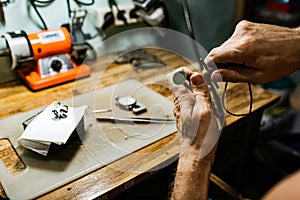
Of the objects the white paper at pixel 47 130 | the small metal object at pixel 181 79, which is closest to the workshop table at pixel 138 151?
the white paper at pixel 47 130

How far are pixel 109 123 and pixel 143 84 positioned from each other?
0.28 metres

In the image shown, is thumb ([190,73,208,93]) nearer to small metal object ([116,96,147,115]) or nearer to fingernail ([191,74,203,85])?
fingernail ([191,74,203,85])

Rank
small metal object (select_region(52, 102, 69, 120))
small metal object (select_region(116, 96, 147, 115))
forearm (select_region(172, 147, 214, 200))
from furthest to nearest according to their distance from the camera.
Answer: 1. small metal object (select_region(116, 96, 147, 115))
2. small metal object (select_region(52, 102, 69, 120))
3. forearm (select_region(172, 147, 214, 200))

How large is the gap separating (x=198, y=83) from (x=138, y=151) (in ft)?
0.83

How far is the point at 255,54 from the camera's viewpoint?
82 centimetres

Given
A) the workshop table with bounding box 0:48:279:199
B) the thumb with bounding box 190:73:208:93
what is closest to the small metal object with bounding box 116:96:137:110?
the workshop table with bounding box 0:48:279:199

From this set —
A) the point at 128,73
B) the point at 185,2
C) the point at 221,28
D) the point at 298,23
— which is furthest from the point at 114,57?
the point at 298,23

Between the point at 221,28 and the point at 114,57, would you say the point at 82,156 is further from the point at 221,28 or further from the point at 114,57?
the point at 221,28

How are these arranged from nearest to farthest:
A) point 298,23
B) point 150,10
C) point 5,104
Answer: point 5,104
point 150,10
point 298,23

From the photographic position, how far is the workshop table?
0.79 m

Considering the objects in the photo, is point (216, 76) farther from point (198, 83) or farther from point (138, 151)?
point (138, 151)

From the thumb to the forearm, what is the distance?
150mm

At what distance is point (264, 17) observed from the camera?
5.38ft

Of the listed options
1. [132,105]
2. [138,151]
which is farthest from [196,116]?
[132,105]
